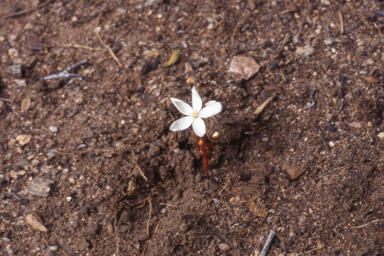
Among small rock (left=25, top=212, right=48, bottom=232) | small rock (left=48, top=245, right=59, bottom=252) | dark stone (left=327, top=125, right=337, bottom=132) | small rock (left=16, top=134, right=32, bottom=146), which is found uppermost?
small rock (left=16, top=134, right=32, bottom=146)

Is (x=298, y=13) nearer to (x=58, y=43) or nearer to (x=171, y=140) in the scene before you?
(x=171, y=140)

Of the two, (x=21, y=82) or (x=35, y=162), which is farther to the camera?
(x=21, y=82)

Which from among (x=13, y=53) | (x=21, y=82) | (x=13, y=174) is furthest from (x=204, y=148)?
(x=13, y=53)

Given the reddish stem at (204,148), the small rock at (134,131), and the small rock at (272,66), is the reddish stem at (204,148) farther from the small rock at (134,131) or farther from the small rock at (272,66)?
the small rock at (272,66)

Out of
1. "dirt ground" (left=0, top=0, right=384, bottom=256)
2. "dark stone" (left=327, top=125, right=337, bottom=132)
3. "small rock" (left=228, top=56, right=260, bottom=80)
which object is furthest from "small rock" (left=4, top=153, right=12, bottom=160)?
"dark stone" (left=327, top=125, right=337, bottom=132)

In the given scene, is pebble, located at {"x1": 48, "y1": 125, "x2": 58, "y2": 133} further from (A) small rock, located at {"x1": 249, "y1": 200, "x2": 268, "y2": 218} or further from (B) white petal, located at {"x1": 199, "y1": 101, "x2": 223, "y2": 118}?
(A) small rock, located at {"x1": 249, "y1": 200, "x2": 268, "y2": 218}

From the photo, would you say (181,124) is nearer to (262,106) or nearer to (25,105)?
(262,106)
